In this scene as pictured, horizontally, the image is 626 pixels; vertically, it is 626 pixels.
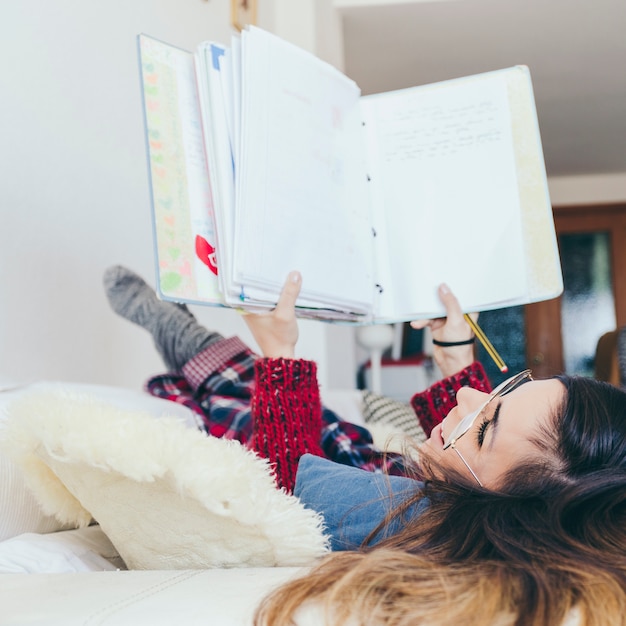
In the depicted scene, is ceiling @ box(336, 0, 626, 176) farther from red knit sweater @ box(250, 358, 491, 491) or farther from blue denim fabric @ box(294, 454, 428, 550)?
blue denim fabric @ box(294, 454, 428, 550)

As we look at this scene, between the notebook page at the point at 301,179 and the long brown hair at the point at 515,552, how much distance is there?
38 centimetres

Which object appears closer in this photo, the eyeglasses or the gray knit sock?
the eyeglasses

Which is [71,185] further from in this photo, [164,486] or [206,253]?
[164,486]

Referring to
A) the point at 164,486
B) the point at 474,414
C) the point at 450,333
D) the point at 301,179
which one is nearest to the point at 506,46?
the point at 450,333

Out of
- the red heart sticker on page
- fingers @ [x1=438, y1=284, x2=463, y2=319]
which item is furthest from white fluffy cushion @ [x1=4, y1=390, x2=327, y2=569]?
fingers @ [x1=438, y1=284, x2=463, y2=319]

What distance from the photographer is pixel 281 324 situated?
1.01 meters

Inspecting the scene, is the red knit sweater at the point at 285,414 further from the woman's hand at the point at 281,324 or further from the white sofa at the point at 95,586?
the white sofa at the point at 95,586

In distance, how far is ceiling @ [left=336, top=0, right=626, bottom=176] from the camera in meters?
2.83

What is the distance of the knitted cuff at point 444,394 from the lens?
117 centimetres

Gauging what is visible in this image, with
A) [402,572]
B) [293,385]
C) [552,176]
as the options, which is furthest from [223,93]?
[552,176]

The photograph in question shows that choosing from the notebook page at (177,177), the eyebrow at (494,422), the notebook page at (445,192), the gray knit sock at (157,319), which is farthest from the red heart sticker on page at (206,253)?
the gray knit sock at (157,319)

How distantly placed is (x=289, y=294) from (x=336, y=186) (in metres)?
0.19

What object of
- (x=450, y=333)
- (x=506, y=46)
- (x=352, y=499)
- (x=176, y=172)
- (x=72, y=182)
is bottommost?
(x=352, y=499)

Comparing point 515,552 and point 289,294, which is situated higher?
point 289,294
